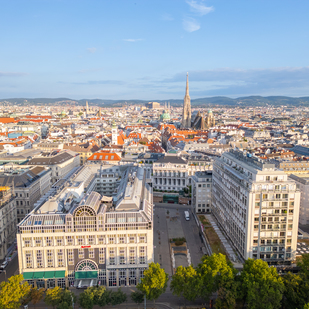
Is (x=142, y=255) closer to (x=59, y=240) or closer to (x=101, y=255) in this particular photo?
(x=101, y=255)

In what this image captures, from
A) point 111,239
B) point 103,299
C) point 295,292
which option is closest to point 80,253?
point 111,239

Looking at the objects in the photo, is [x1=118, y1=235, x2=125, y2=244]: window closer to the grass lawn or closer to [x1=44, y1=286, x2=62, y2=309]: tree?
[x1=44, y1=286, x2=62, y2=309]: tree

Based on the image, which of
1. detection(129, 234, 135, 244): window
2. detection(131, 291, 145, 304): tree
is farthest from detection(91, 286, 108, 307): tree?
detection(129, 234, 135, 244): window

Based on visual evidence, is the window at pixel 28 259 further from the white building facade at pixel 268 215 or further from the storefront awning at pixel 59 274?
the white building facade at pixel 268 215

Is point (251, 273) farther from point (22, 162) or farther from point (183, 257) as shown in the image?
point (22, 162)

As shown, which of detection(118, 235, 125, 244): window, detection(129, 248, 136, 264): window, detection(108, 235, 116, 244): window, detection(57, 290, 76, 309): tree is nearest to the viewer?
detection(57, 290, 76, 309): tree

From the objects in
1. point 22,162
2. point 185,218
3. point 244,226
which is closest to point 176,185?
point 185,218
